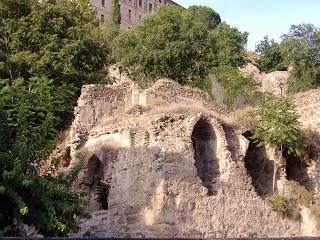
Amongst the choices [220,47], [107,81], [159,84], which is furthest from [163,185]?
[220,47]

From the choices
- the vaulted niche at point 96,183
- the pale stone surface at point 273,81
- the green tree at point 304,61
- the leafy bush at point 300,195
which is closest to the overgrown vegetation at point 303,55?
the green tree at point 304,61

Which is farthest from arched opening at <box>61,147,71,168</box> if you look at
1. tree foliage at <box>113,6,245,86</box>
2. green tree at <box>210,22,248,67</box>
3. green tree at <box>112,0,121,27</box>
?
green tree at <box>112,0,121,27</box>

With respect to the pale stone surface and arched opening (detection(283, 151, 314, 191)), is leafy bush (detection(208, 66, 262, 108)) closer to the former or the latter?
the pale stone surface

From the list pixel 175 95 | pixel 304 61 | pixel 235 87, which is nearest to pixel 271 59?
pixel 304 61

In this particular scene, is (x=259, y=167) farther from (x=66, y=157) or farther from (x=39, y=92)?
(x=39, y=92)

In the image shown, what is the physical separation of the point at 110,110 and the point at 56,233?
1260 cm

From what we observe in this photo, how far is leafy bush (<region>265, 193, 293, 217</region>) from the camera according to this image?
20.6 m

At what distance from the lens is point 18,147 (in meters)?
12.8

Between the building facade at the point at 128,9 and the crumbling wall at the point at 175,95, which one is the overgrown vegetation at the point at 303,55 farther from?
the building facade at the point at 128,9


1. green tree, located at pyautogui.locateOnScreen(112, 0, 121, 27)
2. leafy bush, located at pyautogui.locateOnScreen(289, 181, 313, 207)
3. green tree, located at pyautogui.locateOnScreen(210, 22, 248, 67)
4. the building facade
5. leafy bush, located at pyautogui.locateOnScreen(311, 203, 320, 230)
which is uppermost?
the building facade

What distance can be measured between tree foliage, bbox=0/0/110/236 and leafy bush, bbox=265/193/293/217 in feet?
24.0

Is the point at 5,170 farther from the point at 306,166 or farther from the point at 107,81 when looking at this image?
the point at 107,81

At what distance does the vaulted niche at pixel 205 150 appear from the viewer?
68.6ft

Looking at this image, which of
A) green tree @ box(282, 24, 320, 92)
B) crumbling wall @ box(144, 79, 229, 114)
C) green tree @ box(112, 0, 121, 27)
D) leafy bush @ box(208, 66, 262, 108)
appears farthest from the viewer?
green tree @ box(112, 0, 121, 27)
